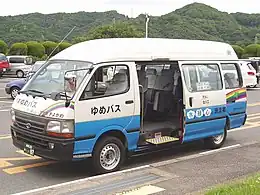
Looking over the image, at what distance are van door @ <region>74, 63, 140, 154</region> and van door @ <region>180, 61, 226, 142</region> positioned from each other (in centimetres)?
127

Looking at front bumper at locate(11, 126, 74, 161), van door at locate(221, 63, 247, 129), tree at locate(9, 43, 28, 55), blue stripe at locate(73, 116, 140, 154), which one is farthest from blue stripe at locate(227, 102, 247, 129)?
tree at locate(9, 43, 28, 55)

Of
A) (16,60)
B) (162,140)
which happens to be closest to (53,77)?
(162,140)

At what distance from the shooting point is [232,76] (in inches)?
375

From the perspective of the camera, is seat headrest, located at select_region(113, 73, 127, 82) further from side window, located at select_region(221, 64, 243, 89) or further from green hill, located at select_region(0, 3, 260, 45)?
green hill, located at select_region(0, 3, 260, 45)

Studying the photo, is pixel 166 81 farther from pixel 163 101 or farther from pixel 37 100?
pixel 37 100

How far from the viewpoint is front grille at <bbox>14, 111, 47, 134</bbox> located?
6.62m

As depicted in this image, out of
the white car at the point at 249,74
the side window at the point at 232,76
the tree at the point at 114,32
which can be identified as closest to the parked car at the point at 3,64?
the white car at the point at 249,74

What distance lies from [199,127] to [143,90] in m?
1.37

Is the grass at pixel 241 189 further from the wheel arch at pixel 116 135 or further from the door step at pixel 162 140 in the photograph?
the door step at pixel 162 140

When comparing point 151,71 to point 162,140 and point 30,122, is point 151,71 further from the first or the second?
point 30,122

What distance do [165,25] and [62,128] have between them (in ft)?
177

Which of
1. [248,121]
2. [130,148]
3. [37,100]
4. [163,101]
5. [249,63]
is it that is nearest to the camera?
[37,100]

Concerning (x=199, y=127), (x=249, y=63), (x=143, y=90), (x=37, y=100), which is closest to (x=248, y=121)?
(x=199, y=127)

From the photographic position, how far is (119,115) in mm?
7070
